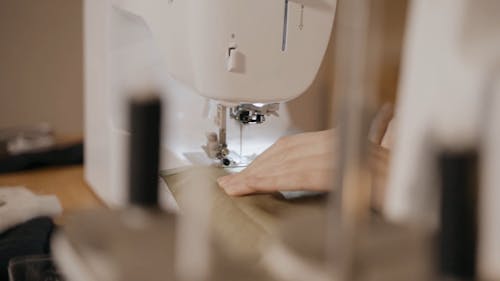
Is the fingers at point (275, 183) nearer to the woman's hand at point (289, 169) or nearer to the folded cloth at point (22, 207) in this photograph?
the woman's hand at point (289, 169)

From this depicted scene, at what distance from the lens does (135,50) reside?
1254 millimetres

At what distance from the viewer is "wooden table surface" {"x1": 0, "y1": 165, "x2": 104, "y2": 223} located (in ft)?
4.40

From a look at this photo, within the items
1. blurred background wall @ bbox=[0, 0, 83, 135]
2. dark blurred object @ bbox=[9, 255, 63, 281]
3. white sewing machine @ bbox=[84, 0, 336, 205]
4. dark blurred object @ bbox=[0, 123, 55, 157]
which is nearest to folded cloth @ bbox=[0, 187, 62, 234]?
white sewing machine @ bbox=[84, 0, 336, 205]

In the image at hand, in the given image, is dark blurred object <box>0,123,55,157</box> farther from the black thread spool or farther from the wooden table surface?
the black thread spool

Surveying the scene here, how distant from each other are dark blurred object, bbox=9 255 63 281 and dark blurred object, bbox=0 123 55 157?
888mm

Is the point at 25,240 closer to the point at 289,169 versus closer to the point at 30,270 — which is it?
the point at 30,270

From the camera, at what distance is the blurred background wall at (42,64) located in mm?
1903

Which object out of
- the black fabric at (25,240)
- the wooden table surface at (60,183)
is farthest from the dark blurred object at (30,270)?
the wooden table surface at (60,183)

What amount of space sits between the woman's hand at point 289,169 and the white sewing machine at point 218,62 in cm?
9

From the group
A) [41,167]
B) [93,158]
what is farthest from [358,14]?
[41,167]

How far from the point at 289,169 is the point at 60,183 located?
797 mm

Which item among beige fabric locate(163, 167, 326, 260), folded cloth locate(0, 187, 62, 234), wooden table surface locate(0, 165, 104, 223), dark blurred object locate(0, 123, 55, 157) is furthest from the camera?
dark blurred object locate(0, 123, 55, 157)

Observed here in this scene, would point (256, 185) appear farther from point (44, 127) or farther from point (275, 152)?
point (44, 127)

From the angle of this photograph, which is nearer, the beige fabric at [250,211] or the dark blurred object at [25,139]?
the beige fabric at [250,211]
